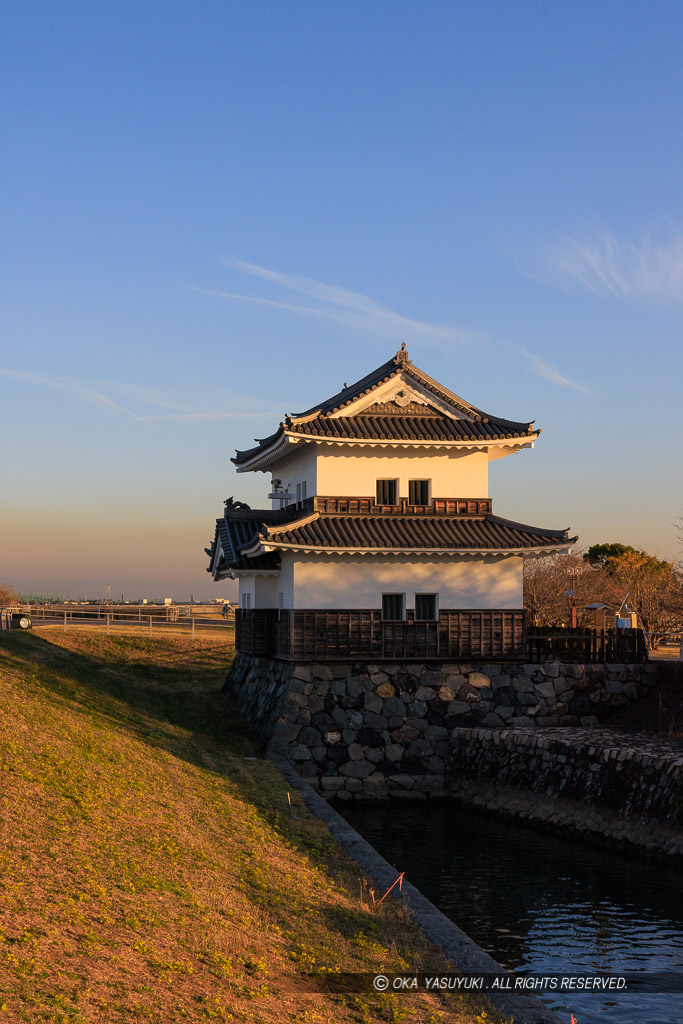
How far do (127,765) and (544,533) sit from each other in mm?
16519

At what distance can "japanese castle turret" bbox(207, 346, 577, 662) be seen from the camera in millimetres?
28094

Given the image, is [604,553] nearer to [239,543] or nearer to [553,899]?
[239,543]

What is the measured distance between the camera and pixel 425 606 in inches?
1153

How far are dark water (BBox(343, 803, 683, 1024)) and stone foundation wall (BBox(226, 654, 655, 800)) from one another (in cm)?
283

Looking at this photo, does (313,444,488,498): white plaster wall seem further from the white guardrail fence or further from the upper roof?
the white guardrail fence

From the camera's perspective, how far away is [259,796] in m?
20.2

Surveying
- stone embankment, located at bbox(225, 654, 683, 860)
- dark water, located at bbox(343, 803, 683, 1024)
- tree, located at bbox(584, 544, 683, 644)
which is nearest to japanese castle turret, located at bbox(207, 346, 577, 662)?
stone embankment, located at bbox(225, 654, 683, 860)

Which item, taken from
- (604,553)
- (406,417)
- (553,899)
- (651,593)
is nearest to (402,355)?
(406,417)

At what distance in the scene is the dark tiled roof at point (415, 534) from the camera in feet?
90.4

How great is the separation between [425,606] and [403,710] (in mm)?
3546

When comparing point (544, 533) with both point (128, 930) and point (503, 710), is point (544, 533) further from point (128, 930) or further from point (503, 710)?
point (128, 930)

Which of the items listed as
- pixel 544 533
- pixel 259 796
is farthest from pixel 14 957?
pixel 544 533

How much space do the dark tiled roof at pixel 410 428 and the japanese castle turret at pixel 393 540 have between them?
4 centimetres

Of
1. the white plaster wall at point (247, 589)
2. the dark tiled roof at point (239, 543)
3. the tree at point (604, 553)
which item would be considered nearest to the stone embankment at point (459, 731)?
the white plaster wall at point (247, 589)
